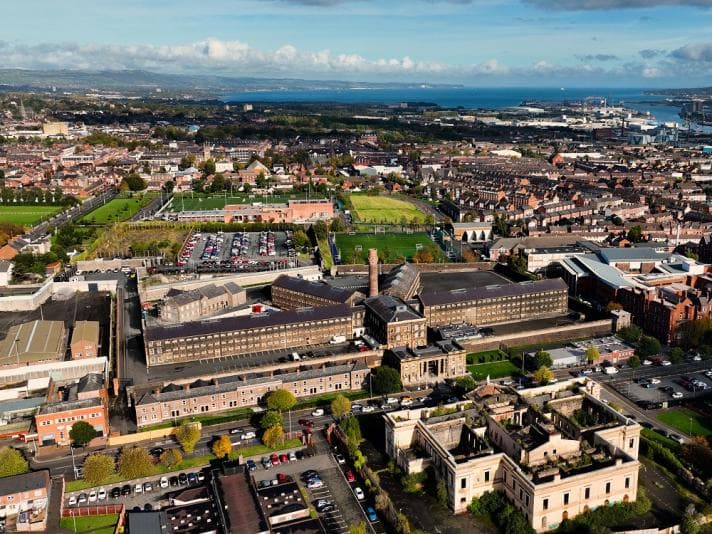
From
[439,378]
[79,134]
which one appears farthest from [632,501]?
[79,134]

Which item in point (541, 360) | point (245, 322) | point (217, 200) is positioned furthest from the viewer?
point (217, 200)

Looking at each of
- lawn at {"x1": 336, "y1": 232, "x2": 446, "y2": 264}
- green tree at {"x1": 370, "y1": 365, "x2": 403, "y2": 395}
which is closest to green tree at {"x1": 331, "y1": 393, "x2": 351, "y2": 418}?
green tree at {"x1": 370, "y1": 365, "x2": 403, "y2": 395}

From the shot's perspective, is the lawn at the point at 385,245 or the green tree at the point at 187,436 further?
the lawn at the point at 385,245

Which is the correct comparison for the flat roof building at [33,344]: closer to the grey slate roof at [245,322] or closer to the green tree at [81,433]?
the grey slate roof at [245,322]

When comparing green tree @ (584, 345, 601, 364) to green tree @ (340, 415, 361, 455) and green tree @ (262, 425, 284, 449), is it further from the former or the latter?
green tree @ (262, 425, 284, 449)

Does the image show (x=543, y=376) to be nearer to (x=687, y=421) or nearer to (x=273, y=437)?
(x=687, y=421)

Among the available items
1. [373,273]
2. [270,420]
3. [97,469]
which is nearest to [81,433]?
[97,469]

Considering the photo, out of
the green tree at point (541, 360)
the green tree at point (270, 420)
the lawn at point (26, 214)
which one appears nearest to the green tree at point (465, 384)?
the green tree at point (541, 360)
